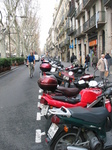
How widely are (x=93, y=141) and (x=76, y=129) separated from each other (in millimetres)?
296

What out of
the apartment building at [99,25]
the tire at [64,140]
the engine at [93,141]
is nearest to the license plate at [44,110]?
the tire at [64,140]

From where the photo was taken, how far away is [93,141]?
2.60 metres

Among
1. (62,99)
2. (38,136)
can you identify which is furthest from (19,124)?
(62,99)

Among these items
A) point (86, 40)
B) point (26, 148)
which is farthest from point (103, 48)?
point (26, 148)

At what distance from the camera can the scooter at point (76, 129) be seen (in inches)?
98.1

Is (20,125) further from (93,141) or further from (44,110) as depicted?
(93,141)

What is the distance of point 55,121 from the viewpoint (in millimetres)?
2516

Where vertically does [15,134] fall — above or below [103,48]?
below

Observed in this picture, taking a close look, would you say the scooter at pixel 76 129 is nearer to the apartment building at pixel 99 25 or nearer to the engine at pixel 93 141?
the engine at pixel 93 141

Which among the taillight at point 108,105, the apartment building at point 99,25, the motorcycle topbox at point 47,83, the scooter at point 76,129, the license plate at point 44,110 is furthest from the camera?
the apartment building at point 99,25

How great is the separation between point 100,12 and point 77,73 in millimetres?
13037

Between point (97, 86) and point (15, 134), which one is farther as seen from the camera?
point (97, 86)

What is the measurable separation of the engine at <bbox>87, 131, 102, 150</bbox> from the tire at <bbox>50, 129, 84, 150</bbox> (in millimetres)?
125

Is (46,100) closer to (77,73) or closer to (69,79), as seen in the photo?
(69,79)
